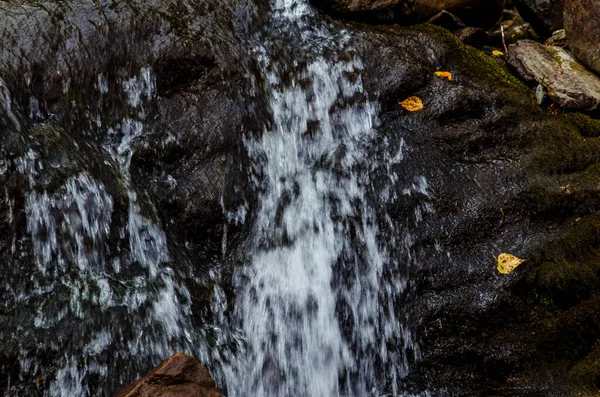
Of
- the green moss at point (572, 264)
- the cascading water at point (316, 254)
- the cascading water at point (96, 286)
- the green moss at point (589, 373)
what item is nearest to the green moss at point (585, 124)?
the green moss at point (572, 264)

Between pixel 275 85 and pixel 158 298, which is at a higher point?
pixel 275 85

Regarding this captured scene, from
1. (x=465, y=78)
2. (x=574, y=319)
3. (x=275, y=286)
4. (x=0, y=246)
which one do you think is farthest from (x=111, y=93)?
(x=574, y=319)

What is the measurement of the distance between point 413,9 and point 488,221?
2.32 metres

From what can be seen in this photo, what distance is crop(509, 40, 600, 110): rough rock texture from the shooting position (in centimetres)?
444

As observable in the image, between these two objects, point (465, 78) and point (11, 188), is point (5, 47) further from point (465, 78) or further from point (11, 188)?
point (465, 78)

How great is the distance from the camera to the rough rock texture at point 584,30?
4.62 metres

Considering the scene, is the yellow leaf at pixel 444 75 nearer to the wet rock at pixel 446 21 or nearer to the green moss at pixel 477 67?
the green moss at pixel 477 67

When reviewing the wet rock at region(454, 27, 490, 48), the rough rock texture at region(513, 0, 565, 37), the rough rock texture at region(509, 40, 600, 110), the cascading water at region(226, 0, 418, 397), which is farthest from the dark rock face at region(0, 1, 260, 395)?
the rough rock texture at region(513, 0, 565, 37)

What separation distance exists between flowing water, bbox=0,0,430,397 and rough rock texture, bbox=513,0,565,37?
2481 mm

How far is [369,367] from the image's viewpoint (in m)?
3.64

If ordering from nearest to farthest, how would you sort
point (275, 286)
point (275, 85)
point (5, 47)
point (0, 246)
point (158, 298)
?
1. point (0, 246)
2. point (158, 298)
3. point (5, 47)
4. point (275, 286)
5. point (275, 85)

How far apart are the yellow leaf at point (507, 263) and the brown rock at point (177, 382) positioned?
208 centimetres

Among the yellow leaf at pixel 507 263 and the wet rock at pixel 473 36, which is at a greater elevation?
the wet rock at pixel 473 36

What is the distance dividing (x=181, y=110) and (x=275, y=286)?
4.66 feet
